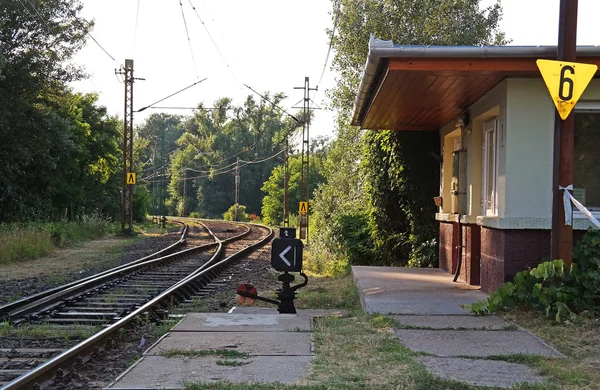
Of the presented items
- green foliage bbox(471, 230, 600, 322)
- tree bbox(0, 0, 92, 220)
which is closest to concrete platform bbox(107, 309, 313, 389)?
green foliage bbox(471, 230, 600, 322)

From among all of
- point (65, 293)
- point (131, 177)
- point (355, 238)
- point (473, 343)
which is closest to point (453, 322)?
point (473, 343)

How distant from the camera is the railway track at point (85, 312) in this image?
21.0 feet

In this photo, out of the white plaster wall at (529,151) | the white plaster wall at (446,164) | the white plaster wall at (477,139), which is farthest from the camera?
the white plaster wall at (446,164)

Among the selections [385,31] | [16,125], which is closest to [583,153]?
[385,31]

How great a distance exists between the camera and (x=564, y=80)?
7.82m

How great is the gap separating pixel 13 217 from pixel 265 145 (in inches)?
2771

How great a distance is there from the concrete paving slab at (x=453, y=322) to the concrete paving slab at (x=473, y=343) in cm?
22

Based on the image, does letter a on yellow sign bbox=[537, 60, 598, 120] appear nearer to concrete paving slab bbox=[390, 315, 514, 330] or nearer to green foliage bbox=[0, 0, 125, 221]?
concrete paving slab bbox=[390, 315, 514, 330]

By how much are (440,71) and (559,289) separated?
297cm

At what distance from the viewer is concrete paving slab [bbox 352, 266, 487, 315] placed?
8.87 m


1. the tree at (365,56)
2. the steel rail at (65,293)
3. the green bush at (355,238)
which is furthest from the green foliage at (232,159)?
the steel rail at (65,293)

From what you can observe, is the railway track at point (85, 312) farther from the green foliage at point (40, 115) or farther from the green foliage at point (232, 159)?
the green foliage at point (232, 159)

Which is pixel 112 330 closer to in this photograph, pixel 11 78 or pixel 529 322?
pixel 529 322

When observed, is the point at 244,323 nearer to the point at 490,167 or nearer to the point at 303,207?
the point at 490,167
